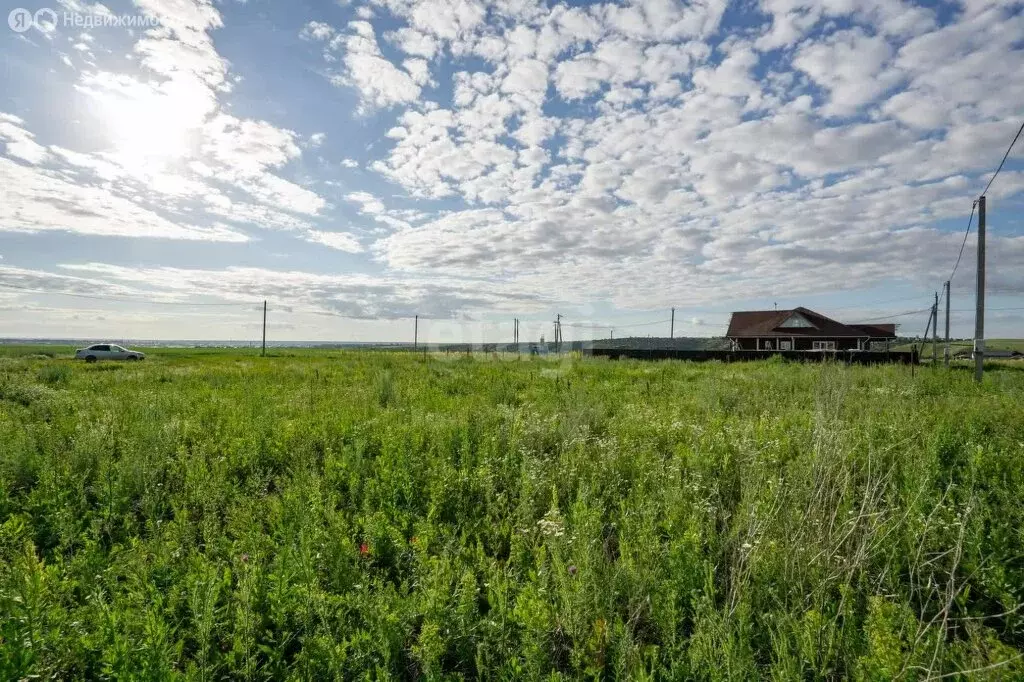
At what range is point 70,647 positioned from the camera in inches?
84.3

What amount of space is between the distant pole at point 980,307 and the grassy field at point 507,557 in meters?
10.7

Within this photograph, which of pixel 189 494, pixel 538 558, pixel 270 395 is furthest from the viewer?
pixel 270 395

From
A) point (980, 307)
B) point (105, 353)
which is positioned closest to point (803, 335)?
point (980, 307)

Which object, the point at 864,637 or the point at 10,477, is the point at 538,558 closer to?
the point at 864,637

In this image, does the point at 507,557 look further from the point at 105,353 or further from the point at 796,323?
the point at 796,323

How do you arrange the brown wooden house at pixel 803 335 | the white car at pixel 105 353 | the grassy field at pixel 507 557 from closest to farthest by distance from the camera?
the grassy field at pixel 507 557
the white car at pixel 105 353
the brown wooden house at pixel 803 335

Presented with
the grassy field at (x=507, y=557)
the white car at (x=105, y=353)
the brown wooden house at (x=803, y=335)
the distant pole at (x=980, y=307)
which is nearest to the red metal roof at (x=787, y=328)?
the brown wooden house at (x=803, y=335)

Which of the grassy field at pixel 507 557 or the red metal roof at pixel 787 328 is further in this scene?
the red metal roof at pixel 787 328

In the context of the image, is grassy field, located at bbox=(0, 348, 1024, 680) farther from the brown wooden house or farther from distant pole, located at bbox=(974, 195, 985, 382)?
the brown wooden house

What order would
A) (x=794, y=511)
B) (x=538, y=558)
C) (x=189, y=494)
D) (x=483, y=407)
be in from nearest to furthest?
(x=538, y=558) → (x=794, y=511) → (x=189, y=494) → (x=483, y=407)

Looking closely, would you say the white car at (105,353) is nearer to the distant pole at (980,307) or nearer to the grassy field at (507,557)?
the grassy field at (507,557)

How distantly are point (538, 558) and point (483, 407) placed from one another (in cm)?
491

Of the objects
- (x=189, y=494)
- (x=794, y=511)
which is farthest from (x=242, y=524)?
(x=794, y=511)

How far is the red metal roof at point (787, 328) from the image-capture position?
132 feet
